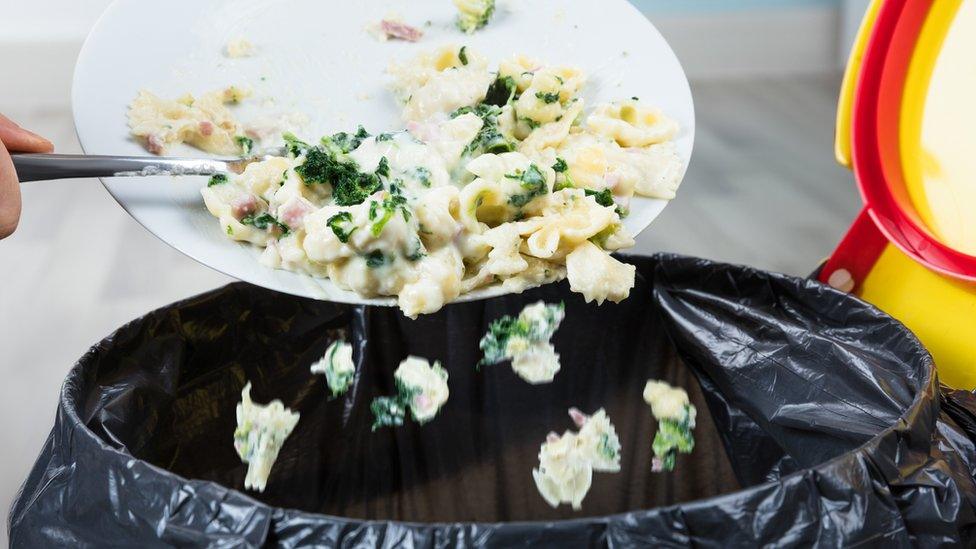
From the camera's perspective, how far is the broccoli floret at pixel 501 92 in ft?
2.94

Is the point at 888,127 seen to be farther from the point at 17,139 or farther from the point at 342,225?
the point at 17,139

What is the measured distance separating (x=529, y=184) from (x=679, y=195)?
134 cm

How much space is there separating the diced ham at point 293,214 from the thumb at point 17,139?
204mm

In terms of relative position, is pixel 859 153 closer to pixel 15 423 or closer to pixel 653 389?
pixel 653 389

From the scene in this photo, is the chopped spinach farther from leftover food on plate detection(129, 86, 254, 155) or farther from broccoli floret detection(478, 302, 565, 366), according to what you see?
broccoli floret detection(478, 302, 565, 366)

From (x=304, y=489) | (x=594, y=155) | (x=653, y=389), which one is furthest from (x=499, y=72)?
(x=304, y=489)

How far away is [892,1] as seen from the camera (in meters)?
0.87

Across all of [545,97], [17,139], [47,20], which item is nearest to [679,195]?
[545,97]

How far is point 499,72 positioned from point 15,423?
33.8 inches

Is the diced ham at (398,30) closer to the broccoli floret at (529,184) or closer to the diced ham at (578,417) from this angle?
the broccoli floret at (529,184)

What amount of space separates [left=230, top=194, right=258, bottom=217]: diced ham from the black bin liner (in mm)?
182

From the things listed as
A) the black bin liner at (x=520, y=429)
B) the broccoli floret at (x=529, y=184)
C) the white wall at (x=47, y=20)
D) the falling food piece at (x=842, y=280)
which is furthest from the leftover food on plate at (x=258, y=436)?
the white wall at (x=47, y=20)

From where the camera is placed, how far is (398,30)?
3.03 feet

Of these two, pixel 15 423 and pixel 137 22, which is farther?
pixel 15 423
